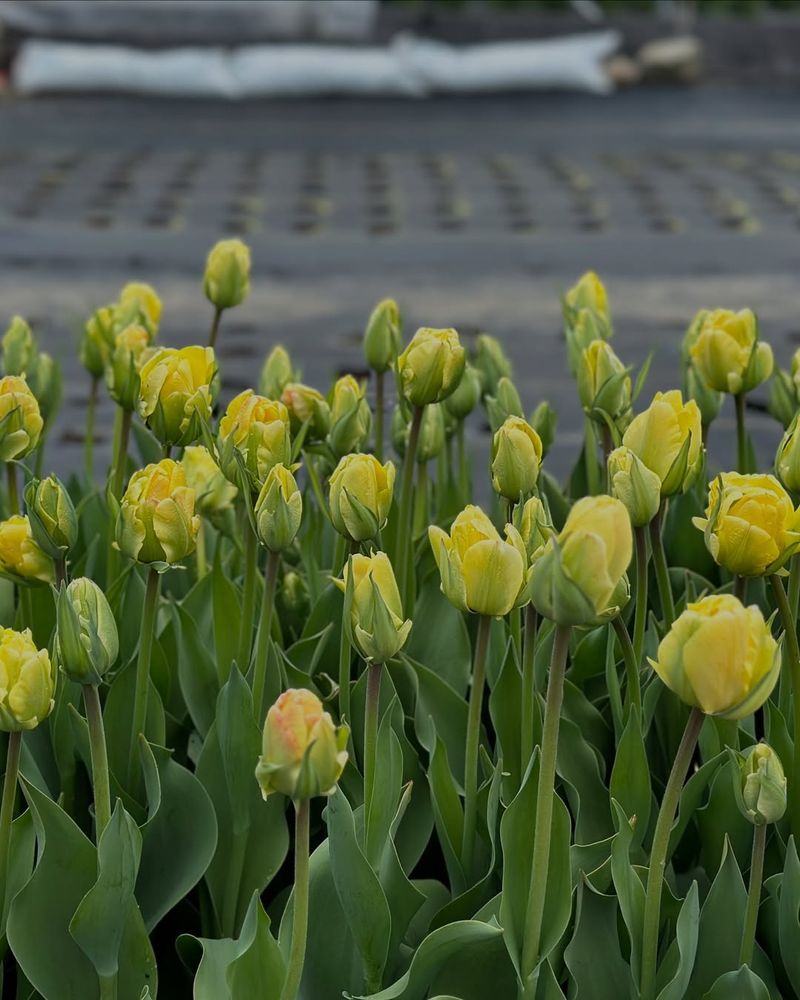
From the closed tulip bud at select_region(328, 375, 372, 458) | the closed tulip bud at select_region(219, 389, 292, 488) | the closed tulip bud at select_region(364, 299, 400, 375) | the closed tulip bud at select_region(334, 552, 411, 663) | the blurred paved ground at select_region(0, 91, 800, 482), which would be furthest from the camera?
the blurred paved ground at select_region(0, 91, 800, 482)

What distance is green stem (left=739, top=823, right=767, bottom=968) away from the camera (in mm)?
648

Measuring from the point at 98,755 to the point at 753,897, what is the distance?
0.98 feet

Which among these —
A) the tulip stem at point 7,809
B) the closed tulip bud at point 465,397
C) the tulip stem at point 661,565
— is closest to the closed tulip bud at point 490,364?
the closed tulip bud at point 465,397

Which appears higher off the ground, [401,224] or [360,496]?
[360,496]

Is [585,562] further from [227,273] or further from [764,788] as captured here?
[227,273]

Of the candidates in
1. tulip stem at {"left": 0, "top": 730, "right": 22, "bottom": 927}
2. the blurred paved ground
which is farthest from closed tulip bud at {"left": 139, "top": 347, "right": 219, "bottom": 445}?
the blurred paved ground

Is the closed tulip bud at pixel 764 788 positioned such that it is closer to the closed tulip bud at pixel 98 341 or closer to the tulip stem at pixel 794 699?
the tulip stem at pixel 794 699

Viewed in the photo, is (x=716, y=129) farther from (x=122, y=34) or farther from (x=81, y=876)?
(x=81, y=876)

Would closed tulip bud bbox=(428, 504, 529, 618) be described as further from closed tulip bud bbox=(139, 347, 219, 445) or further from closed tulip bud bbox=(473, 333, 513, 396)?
closed tulip bud bbox=(473, 333, 513, 396)

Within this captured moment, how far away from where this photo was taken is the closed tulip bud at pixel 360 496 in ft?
2.34

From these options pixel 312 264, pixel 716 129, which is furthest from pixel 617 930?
pixel 716 129

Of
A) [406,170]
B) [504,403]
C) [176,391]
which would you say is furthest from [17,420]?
[406,170]

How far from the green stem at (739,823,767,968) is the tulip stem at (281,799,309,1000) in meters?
0.20

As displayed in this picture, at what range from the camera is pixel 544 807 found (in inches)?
24.3
